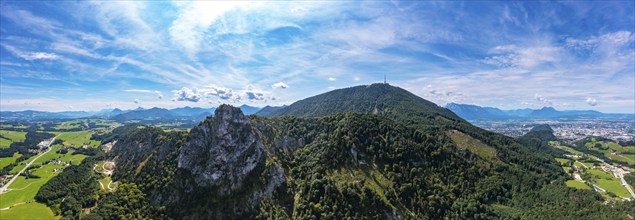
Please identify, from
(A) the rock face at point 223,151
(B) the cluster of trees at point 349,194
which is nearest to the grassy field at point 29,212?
(B) the cluster of trees at point 349,194

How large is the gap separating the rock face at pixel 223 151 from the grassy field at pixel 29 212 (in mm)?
71976

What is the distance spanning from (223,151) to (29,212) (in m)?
112

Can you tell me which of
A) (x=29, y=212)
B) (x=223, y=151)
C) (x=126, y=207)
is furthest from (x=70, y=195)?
(x=223, y=151)

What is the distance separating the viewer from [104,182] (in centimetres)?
19062

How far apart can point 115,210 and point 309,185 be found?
361ft

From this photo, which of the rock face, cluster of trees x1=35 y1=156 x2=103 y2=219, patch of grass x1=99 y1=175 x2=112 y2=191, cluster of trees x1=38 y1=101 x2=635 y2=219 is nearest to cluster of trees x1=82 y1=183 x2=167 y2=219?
cluster of trees x1=38 y1=101 x2=635 y2=219

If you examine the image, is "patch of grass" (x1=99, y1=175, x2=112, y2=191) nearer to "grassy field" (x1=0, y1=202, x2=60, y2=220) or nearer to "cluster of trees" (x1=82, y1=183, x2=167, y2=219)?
"cluster of trees" (x1=82, y1=183, x2=167, y2=219)

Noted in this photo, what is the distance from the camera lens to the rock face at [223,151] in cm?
17150

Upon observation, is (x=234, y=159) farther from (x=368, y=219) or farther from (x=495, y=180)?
(x=495, y=180)

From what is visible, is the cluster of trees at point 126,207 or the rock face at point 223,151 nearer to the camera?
the cluster of trees at point 126,207

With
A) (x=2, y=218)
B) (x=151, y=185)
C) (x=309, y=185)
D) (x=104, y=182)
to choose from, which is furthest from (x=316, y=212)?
(x=2, y=218)

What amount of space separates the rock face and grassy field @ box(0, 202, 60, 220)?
236 feet

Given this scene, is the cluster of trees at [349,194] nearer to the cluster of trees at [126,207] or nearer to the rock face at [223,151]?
the cluster of trees at [126,207]

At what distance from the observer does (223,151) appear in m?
178
